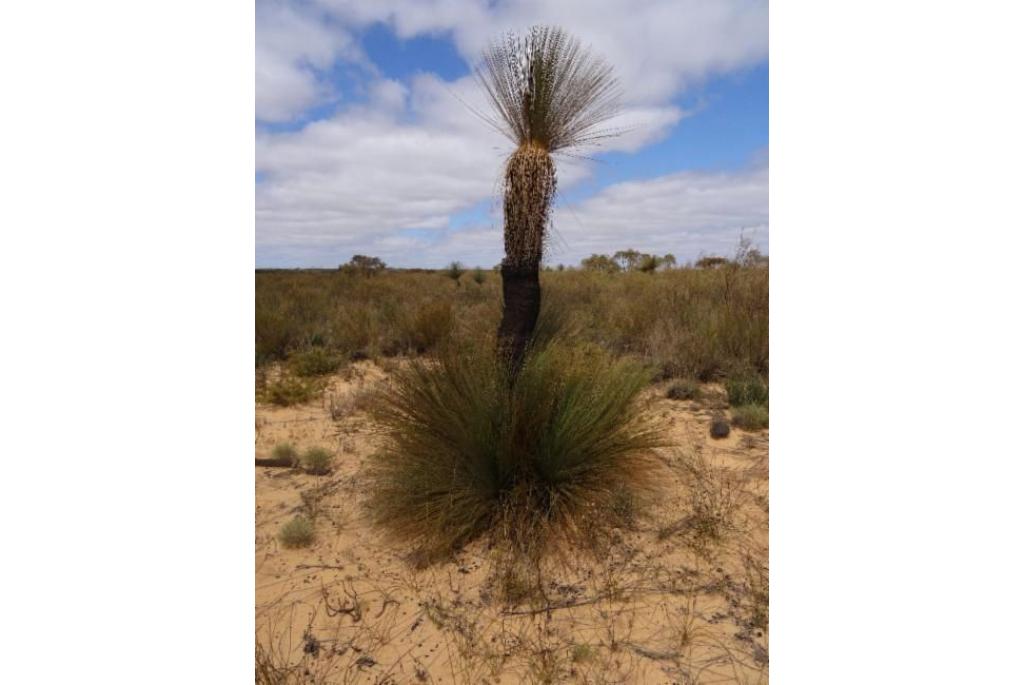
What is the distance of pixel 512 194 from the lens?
11.6ft

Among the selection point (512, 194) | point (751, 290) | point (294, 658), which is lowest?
point (294, 658)

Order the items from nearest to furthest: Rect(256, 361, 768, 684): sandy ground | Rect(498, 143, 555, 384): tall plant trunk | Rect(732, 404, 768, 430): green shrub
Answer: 1. Rect(256, 361, 768, 684): sandy ground
2. Rect(498, 143, 555, 384): tall plant trunk
3. Rect(732, 404, 768, 430): green shrub

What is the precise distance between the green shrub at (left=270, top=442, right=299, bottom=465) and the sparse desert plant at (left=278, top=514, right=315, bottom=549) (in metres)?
1.08

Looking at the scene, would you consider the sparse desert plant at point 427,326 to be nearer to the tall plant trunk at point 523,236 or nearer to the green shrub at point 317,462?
the green shrub at point 317,462

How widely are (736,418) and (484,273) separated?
1509cm

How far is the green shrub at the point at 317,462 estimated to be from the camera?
3707 millimetres

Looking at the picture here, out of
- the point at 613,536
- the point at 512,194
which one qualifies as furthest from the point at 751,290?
the point at 613,536

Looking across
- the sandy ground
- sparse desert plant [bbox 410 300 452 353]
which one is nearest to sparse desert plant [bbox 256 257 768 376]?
sparse desert plant [bbox 410 300 452 353]

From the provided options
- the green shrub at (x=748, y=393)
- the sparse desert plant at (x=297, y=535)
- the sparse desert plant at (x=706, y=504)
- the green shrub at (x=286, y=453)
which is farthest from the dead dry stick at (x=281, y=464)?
the green shrub at (x=748, y=393)

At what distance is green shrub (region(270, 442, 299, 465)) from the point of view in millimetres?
3869

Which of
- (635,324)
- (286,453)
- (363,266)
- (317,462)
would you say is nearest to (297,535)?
(317,462)

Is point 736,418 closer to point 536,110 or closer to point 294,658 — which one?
point 536,110

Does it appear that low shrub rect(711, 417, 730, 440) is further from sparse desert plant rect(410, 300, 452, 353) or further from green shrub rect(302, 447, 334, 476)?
sparse desert plant rect(410, 300, 452, 353)

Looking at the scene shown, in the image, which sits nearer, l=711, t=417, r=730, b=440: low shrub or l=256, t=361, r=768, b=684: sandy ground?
l=256, t=361, r=768, b=684: sandy ground
